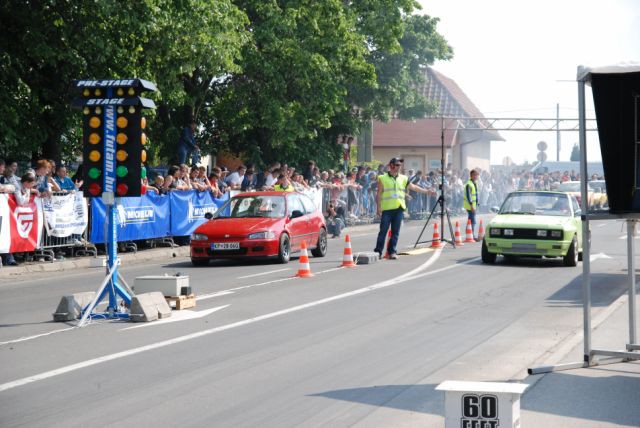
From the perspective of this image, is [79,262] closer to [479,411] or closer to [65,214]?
[65,214]

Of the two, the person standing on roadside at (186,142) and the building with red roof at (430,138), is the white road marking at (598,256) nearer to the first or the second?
the person standing on roadside at (186,142)

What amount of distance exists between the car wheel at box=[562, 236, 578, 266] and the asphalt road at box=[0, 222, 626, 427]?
1846 millimetres

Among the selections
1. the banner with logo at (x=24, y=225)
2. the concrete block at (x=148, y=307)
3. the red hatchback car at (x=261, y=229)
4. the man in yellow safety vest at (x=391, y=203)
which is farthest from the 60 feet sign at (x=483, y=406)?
the man in yellow safety vest at (x=391, y=203)

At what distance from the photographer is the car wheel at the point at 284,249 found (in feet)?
69.5

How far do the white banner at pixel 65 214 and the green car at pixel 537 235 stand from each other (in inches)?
320

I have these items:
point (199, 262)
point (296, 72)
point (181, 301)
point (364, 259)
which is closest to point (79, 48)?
point (199, 262)

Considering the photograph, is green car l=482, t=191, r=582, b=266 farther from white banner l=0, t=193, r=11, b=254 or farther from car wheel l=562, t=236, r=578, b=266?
white banner l=0, t=193, r=11, b=254

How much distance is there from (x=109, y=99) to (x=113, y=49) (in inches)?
509

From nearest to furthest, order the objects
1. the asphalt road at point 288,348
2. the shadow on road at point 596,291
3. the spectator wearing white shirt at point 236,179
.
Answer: the asphalt road at point 288,348 < the shadow on road at point 596,291 < the spectator wearing white shirt at point 236,179

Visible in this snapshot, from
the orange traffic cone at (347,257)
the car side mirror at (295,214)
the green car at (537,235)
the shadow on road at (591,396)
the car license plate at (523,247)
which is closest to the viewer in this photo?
the shadow on road at (591,396)

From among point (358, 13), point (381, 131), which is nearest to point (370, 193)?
point (358, 13)

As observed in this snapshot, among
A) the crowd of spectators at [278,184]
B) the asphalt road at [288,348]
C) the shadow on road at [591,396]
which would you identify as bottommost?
the shadow on road at [591,396]

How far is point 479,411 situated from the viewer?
5.34 m

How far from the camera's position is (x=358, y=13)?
4162cm
